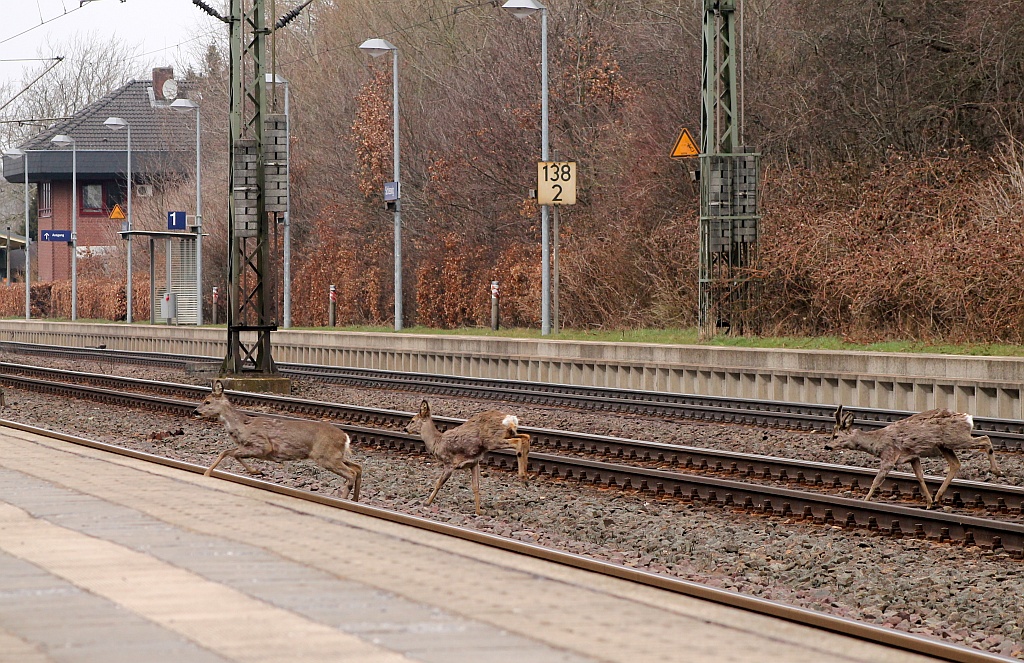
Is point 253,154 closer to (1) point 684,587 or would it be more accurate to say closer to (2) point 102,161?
(1) point 684,587

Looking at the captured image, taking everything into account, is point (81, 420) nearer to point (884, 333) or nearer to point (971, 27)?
point (884, 333)

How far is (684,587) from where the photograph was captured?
8.45 metres

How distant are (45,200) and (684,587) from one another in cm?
8433

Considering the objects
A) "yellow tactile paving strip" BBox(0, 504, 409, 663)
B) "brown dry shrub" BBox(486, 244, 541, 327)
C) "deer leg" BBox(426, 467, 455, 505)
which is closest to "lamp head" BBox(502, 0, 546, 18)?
"brown dry shrub" BBox(486, 244, 541, 327)

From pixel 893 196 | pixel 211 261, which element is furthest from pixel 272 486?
pixel 211 261

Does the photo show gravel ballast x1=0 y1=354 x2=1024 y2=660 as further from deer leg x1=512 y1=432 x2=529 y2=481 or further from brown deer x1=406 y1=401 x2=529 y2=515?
brown deer x1=406 y1=401 x2=529 y2=515

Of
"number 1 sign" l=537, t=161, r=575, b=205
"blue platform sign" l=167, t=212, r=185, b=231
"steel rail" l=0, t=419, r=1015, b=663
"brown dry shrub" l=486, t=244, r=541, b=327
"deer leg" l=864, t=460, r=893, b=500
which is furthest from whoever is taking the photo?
"blue platform sign" l=167, t=212, r=185, b=231

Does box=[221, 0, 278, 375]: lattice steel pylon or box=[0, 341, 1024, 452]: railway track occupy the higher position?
box=[221, 0, 278, 375]: lattice steel pylon

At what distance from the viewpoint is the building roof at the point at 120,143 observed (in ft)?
Result: 265

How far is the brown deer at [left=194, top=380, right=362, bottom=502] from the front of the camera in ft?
43.5

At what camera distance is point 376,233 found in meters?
52.1

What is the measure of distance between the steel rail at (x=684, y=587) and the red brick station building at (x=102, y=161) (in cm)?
6829

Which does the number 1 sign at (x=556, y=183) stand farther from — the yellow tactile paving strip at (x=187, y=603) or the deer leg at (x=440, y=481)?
the yellow tactile paving strip at (x=187, y=603)

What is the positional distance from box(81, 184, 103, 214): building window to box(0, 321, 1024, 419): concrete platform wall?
46.8 metres
